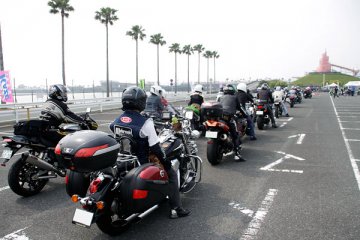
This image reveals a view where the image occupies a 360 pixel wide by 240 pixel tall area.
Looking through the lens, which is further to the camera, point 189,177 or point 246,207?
point 189,177

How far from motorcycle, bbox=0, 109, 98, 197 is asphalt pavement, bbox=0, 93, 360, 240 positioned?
217 mm

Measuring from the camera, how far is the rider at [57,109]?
18.5 feet

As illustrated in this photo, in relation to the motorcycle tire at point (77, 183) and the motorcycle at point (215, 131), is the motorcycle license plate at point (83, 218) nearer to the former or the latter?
the motorcycle tire at point (77, 183)

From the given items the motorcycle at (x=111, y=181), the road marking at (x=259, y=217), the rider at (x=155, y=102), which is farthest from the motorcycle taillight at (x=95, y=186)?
the rider at (x=155, y=102)

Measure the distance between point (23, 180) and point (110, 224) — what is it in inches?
89.5

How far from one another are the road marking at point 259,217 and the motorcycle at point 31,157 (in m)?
3.15

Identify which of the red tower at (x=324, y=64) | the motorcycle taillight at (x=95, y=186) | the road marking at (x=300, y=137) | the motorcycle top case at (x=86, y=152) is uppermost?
the red tower at (x=324, y=64)

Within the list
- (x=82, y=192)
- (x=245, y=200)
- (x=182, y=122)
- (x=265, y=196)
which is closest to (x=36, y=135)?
(x=82, y=192)

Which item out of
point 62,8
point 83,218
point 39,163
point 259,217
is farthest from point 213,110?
point 62,8

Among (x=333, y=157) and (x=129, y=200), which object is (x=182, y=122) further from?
(x=333, y=157)

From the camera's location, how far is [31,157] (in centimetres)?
491

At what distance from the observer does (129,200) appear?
3.33 metres

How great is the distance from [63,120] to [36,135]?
0.64 metres

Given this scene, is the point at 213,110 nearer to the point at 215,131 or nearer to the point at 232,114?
the point at 215,131
